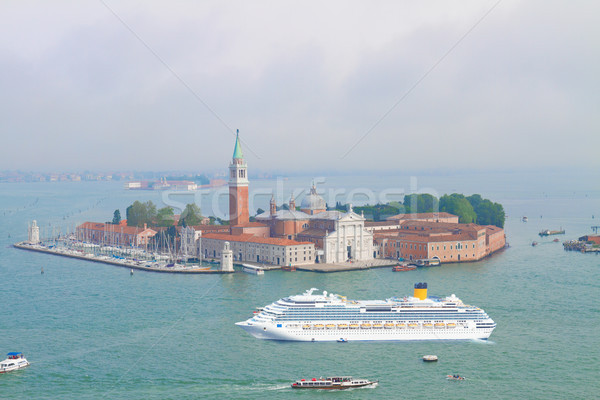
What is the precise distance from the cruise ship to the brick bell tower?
21.0m

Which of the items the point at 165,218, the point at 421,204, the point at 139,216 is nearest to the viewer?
the point at 165,218

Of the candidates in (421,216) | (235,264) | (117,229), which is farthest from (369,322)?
(117,229)

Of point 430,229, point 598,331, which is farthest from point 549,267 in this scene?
point 598,331

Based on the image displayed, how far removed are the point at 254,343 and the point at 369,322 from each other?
3.62 m

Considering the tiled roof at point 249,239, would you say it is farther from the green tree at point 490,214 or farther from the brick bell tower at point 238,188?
the green tree at point 490,214

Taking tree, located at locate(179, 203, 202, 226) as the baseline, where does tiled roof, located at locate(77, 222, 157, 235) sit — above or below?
below

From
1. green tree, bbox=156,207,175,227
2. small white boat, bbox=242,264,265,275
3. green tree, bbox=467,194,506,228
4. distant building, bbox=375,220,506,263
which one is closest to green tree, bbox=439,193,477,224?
green tree, bbox=467,194,506,228

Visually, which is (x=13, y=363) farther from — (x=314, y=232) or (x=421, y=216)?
(x=421, y=216)

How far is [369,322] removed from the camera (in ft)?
69.8

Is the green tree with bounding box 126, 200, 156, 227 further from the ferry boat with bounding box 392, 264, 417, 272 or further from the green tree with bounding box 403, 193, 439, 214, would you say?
the ferry boat with bounding box 392, 264, 417, 272

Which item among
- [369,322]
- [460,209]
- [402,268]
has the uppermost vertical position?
[460,209]

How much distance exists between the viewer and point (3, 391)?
16344 mm

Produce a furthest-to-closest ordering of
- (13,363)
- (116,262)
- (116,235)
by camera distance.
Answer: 1. (116,235)
2. (116,262)
3. (13,363)

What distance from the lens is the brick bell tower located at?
139 ft
